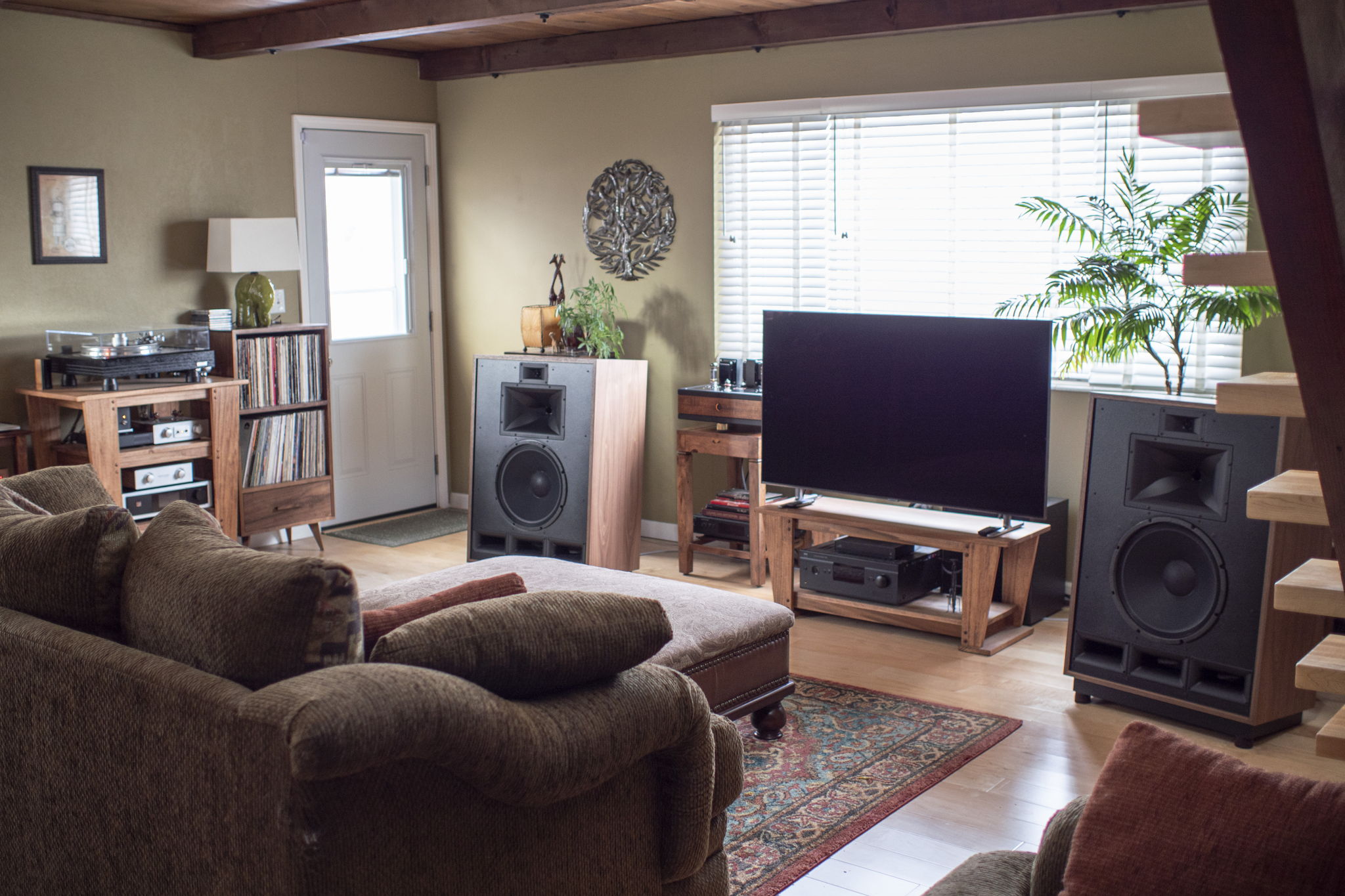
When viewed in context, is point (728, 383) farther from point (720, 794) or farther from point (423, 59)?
point (720, 794)

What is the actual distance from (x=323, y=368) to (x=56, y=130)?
150 centimetres

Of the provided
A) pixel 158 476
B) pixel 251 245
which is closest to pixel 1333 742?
pixel 158 476

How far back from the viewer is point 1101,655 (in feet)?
12.8

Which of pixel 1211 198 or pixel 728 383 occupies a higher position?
pixel 1211 198

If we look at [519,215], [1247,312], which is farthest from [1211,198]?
[519,215]

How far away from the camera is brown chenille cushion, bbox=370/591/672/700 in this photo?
6.31 ft

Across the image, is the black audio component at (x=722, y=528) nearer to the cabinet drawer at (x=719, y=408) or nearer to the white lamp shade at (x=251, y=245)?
the cabinet drawer at (x=719, y=408)

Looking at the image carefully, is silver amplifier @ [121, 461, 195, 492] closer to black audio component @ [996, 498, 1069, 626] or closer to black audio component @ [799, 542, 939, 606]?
black audio component @ [799, 542, 939, 606]

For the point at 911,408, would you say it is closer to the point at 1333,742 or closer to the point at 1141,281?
the point at 1141,281

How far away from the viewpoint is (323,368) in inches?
232

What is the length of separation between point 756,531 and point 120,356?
2.71m

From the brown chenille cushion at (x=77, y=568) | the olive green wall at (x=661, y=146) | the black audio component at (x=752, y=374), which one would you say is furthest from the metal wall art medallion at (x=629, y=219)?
the brown chenille cushion at (x=77, y=568)

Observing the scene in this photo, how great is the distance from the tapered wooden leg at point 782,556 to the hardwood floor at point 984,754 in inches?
5.7

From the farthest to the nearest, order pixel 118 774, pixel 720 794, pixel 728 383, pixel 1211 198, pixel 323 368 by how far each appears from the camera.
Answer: pixel 323 368 → pixel 728 383 → pixel 1211 198 → pixel 720 794 → pixel 118 774
